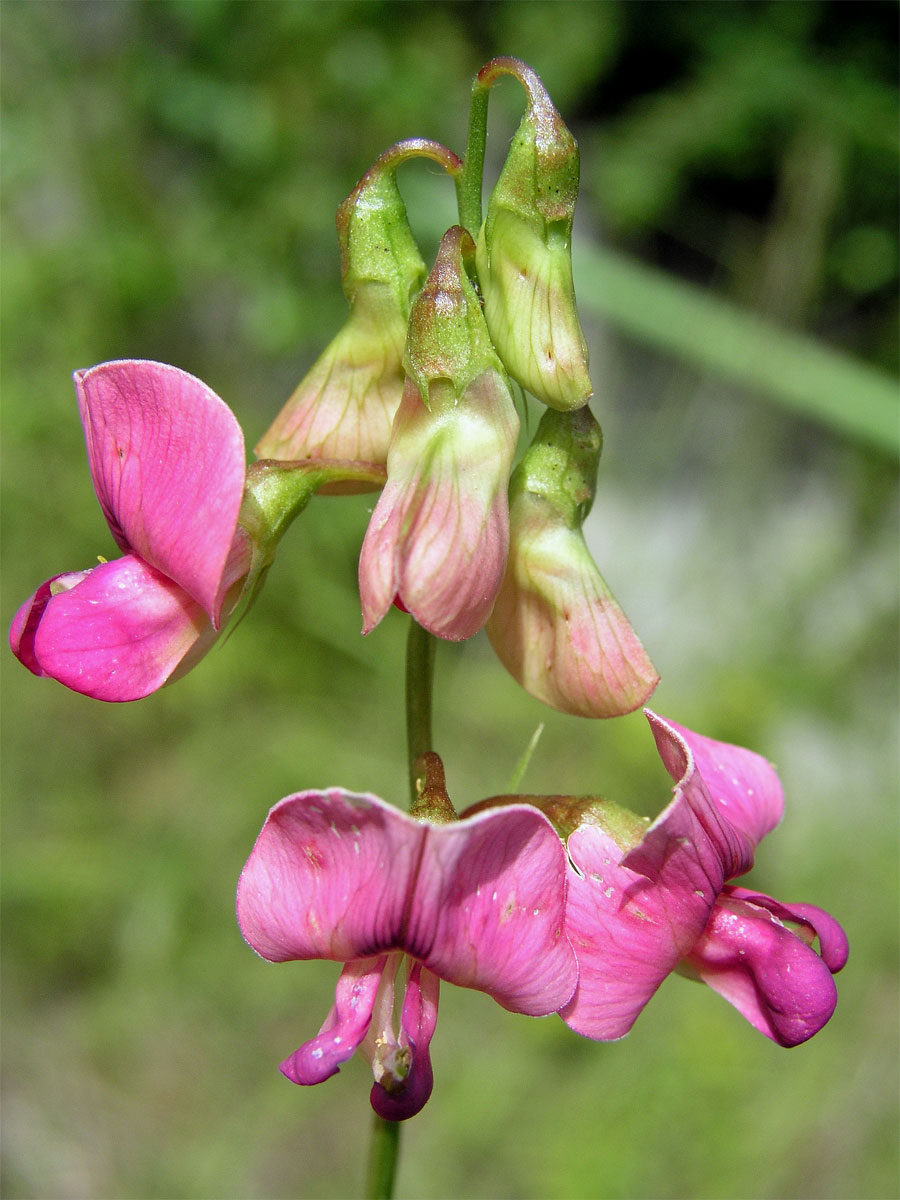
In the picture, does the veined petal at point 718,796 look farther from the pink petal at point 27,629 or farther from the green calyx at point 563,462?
the pink petal at point 27,629

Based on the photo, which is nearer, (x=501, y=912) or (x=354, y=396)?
(x=501, y=912)

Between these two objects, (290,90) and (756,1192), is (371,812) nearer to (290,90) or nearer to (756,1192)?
(756,1192)

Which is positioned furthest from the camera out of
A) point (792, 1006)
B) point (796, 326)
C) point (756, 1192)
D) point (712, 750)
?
point (796, 326)

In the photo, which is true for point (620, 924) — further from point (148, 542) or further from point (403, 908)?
point (148, 542)

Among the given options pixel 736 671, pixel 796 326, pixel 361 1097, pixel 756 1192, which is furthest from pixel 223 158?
pixel 756 1192

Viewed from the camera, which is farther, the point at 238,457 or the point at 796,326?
the point at 796,326

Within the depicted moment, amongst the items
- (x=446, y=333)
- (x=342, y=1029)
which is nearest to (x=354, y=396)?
(x=446, y=333)
